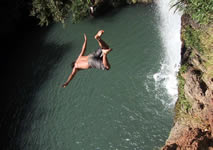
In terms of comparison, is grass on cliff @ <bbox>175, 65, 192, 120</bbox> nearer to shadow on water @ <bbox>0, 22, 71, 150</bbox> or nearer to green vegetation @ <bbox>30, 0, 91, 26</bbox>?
shadow on water @ <bbox>0, 22, 71, 150</bbox>

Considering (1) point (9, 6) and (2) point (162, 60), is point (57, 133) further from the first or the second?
(1) point (9, 6)

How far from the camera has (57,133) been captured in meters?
10.3

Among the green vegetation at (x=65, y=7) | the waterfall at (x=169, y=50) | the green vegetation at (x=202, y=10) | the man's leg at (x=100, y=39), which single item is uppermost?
the man's leg at (x=100, y=39)

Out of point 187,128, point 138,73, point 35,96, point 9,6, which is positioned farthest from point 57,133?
point 9,6

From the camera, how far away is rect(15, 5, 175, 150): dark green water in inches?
352

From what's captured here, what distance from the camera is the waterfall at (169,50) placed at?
9.73 metres

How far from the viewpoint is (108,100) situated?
34.5 ft

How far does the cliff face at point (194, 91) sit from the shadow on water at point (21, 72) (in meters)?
7.65

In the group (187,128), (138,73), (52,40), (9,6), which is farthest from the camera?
(9,6)

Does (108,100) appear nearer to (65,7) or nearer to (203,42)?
(203,42)

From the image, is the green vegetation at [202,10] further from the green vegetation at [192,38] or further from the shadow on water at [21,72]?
the shadow on water at [21,72]

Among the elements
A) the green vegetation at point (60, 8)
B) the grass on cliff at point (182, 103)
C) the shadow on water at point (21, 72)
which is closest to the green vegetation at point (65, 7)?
the green vegetation at point (60, 8)

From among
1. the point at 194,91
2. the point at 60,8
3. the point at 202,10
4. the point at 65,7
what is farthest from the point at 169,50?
the point at 60,8

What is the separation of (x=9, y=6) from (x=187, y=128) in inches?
667
